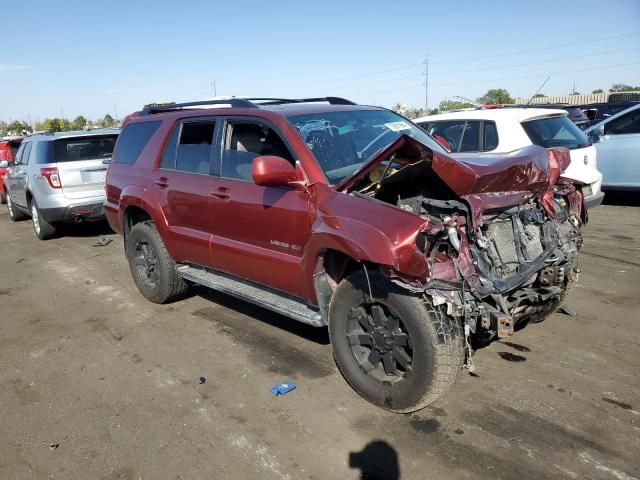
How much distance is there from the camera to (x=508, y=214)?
11.1ft

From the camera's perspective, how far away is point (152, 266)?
5383mm

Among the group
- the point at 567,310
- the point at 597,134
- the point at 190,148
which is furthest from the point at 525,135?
the point at 190,148

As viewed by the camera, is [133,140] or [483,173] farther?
[133,140]

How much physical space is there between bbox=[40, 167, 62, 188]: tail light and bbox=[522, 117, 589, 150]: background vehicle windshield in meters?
7.07

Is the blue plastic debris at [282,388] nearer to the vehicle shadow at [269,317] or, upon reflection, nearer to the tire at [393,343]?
the tire at [393,343]

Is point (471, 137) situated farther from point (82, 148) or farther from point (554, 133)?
point (82, 148)

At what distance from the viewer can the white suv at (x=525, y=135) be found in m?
6.88

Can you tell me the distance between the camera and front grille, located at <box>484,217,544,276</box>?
327cm

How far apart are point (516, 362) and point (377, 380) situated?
46.6 inches

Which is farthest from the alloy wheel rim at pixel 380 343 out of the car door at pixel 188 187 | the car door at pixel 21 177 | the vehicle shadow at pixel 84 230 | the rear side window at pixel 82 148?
the car door at pixel 21 177

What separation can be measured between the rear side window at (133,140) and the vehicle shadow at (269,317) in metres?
1.59

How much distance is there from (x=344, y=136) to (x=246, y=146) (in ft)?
2.63

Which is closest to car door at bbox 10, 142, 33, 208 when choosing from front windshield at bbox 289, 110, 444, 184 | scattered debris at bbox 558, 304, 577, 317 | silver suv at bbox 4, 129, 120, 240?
silver suv at bbox 4, 129, 120, 240

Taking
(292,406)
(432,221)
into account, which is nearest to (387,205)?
(432,221)
